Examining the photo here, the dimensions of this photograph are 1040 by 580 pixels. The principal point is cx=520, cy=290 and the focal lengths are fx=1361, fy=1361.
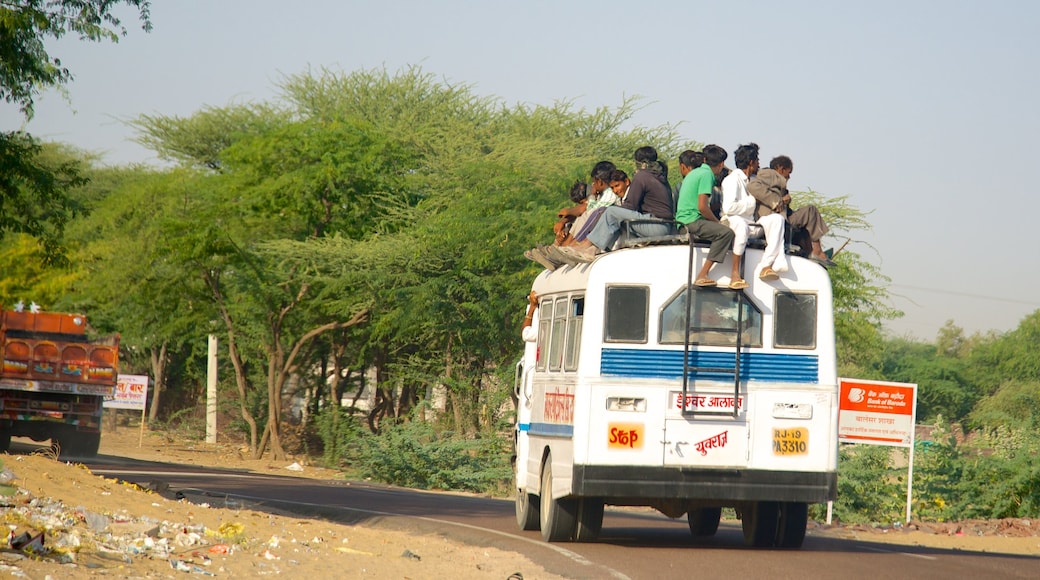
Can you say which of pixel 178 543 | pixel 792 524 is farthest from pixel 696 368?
pixel 178 543

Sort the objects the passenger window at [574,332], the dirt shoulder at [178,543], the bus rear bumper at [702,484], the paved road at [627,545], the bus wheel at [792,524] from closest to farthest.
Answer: the dirt shoulder at [178,543], the paved road at [627,545], the bus rear bumper at [702,484], the passenger window at [574,332], the bus wheel at [792,524]

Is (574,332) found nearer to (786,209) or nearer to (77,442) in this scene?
(786,209)

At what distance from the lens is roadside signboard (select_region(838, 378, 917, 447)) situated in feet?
73.0

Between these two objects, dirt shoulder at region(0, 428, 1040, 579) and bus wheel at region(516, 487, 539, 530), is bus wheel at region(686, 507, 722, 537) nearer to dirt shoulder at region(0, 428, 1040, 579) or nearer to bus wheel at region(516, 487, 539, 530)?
bus wheel at region(516, 487, 539, 530)

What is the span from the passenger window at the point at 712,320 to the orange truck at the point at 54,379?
19.8 metres

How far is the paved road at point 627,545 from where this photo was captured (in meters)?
12.2

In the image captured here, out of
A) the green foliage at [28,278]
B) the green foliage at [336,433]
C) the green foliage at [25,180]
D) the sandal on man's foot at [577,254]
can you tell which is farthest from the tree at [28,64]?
the green foliage at [28,278]

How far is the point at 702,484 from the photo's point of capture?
13047 mm

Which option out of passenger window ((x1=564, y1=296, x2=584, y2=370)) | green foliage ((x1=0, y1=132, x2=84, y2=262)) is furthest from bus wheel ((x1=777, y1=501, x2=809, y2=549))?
green foliage ((x1=0, y1=132, x2=84, y2=262))

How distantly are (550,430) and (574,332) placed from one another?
3.99 ft

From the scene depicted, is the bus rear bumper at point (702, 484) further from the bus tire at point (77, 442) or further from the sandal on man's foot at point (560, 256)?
the bus tire at point (77, 442)

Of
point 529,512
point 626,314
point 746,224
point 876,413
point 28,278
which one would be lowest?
point 529,512

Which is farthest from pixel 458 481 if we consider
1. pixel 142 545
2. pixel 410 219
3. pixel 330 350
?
pixel 142 545

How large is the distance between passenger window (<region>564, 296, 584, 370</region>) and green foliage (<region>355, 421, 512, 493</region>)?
14771mm
